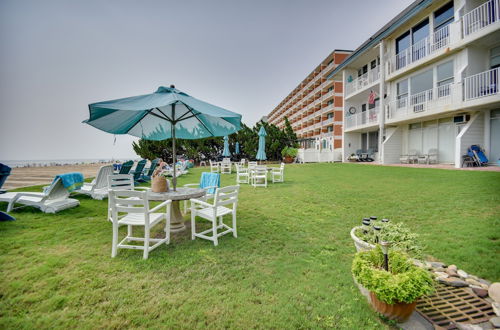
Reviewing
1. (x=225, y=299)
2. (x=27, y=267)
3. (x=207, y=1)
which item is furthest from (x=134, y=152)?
(x=225, y=299)

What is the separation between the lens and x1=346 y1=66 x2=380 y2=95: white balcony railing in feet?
64.0

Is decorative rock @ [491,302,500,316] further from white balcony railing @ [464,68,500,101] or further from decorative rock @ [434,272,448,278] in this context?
white balcony railing @ [464,68,500,101]

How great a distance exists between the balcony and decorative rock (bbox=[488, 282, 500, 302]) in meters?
14.2

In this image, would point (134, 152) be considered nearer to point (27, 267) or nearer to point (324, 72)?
point (27, 267)

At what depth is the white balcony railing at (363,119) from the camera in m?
19.1

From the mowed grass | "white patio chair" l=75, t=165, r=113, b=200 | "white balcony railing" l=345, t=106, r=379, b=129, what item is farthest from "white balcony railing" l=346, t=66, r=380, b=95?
"white patio chair" l=75, t=165, r=113, b=200

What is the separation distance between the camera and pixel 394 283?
1.85m

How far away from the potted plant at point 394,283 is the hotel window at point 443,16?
18.5m

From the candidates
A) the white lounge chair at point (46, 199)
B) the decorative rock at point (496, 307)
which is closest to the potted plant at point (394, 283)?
the decorative rock at point (496, 307)

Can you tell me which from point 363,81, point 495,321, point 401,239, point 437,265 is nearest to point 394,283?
point 401,239

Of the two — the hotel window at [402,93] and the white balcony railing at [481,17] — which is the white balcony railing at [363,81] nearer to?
the hotel window at [402,93]

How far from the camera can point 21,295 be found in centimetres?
238

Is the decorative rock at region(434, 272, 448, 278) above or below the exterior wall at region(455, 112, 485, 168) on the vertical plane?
below

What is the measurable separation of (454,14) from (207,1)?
1423cm
